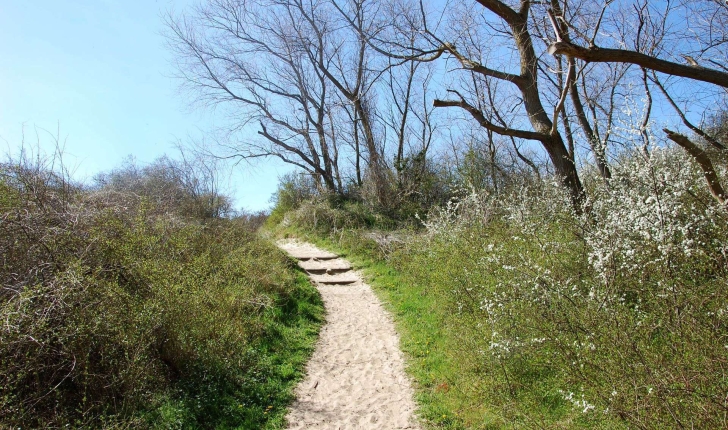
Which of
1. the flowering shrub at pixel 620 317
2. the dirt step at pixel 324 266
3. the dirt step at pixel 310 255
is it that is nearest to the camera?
the flowering shrub at pixel 620 317

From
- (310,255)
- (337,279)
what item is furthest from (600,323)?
(310,255)

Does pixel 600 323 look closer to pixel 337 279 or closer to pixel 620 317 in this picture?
pixel 620 317

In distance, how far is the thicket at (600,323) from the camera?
2.81 m

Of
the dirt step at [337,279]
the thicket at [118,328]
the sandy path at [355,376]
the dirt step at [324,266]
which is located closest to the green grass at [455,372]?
the sandy path at [355,376]

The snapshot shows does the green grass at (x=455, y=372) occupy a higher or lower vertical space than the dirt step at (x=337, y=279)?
lower

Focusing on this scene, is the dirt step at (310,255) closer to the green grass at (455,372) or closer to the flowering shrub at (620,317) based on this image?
the green grass at (455,372)

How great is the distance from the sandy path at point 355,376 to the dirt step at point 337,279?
1025mm

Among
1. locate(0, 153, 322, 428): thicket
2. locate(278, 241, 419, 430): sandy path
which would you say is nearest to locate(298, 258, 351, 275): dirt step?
locate(278, 241, 419, 430): sandy path

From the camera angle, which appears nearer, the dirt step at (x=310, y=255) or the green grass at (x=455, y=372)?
the green grass at (x=455, y=372)

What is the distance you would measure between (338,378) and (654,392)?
357 cm

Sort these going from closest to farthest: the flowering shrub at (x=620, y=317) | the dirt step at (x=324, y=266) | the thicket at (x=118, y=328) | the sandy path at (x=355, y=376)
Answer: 1. the flowering shrub at (x=620, y=317)
2. the thicket at (x=118, y=328)
3. the sandy path at (x=355, y=376)
4. the dirt step at (x=324, y=266)

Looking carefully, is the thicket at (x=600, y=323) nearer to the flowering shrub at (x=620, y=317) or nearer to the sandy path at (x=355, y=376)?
the flowering shrub at (x=620, y=317)

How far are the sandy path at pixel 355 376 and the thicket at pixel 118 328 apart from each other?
0.94 feet

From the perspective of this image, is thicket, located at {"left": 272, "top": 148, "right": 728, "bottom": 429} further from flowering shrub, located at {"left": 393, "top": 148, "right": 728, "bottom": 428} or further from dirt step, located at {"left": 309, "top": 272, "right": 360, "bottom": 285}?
dirt step, located at {"left": 309, "top": 272, "right": 360, "bottom": 285}
